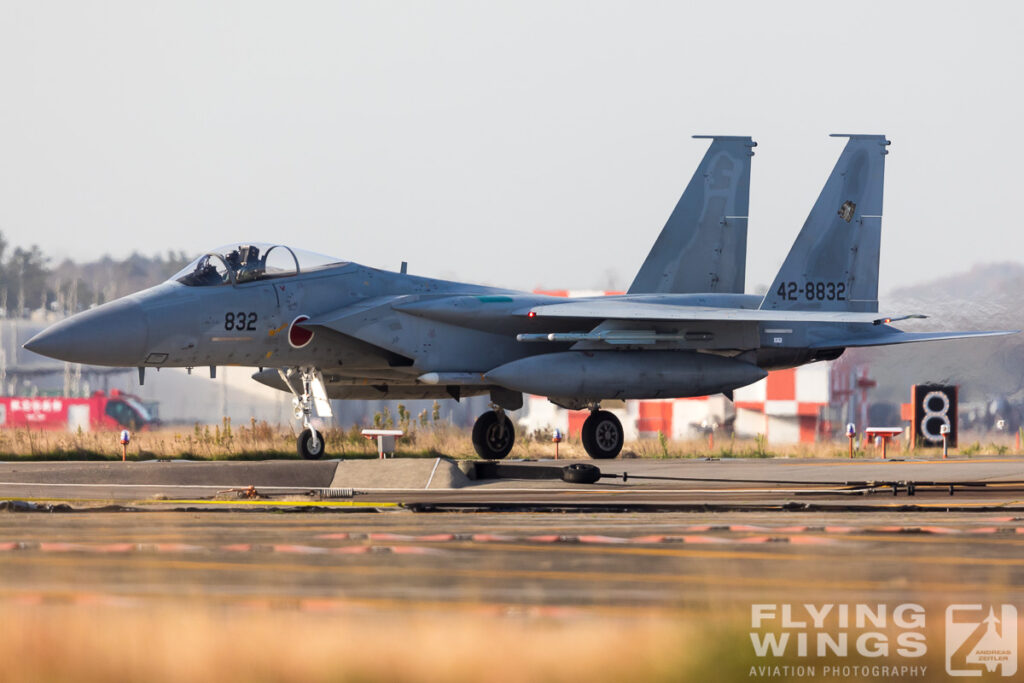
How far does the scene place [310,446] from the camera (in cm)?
1714

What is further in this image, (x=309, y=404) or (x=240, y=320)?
(x=309, y=404)

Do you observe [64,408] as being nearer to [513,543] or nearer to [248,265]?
[248,265]

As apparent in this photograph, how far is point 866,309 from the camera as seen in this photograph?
70.3 ft

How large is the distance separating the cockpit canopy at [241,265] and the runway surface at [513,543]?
3419 millimetres

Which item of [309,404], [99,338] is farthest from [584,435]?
[99,338]

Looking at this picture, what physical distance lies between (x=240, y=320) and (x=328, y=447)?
474cm

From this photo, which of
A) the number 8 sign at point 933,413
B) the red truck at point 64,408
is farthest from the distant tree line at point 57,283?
the number 8 sign at point 933,413

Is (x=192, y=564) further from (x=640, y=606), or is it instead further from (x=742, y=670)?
(x=742, y=670)

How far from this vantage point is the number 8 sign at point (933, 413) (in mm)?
25684

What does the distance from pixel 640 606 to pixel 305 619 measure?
4.48 feet

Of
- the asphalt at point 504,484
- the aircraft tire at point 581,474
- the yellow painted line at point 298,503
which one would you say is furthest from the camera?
the aircraft tire at point 581,474

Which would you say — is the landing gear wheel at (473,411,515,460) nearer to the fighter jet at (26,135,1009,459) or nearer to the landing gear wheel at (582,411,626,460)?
the fighter jet at (26,135,1009,459)

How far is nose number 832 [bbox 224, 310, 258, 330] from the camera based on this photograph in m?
16.9

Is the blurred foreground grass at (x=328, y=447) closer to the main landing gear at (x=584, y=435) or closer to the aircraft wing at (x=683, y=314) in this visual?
the main landing gear at (x=584, y=435)
